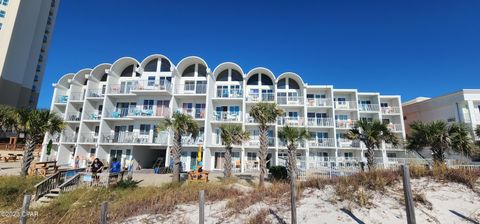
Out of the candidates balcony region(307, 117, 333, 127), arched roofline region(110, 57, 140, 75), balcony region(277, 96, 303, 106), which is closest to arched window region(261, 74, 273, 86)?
balcony region(277, 96, 303, 106)

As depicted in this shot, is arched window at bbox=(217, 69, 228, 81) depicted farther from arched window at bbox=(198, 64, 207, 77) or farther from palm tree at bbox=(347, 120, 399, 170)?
palm tree at bbox=(347, 120, 399, 170)

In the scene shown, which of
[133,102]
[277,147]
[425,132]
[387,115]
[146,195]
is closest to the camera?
[146,195]

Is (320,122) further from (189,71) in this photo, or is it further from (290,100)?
(189,71)

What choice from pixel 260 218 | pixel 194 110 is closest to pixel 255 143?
pixel 194 110

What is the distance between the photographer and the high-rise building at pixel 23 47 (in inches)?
1644

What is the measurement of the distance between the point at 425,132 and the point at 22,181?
27.1 metres

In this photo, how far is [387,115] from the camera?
29188mm

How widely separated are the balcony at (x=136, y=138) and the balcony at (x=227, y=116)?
19.3ft

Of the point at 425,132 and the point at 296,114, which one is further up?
the point at 296,114

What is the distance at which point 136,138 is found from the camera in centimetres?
2422

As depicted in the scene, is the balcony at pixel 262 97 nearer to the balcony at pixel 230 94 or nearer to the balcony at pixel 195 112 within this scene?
the balcony at pixel 230 94

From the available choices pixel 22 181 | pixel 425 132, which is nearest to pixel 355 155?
pixel 425 132

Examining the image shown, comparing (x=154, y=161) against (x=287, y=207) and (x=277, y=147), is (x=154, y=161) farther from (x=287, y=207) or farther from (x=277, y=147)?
(x=287, y=207)

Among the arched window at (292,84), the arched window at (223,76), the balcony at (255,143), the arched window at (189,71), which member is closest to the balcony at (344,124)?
the arched window at (292,84)
